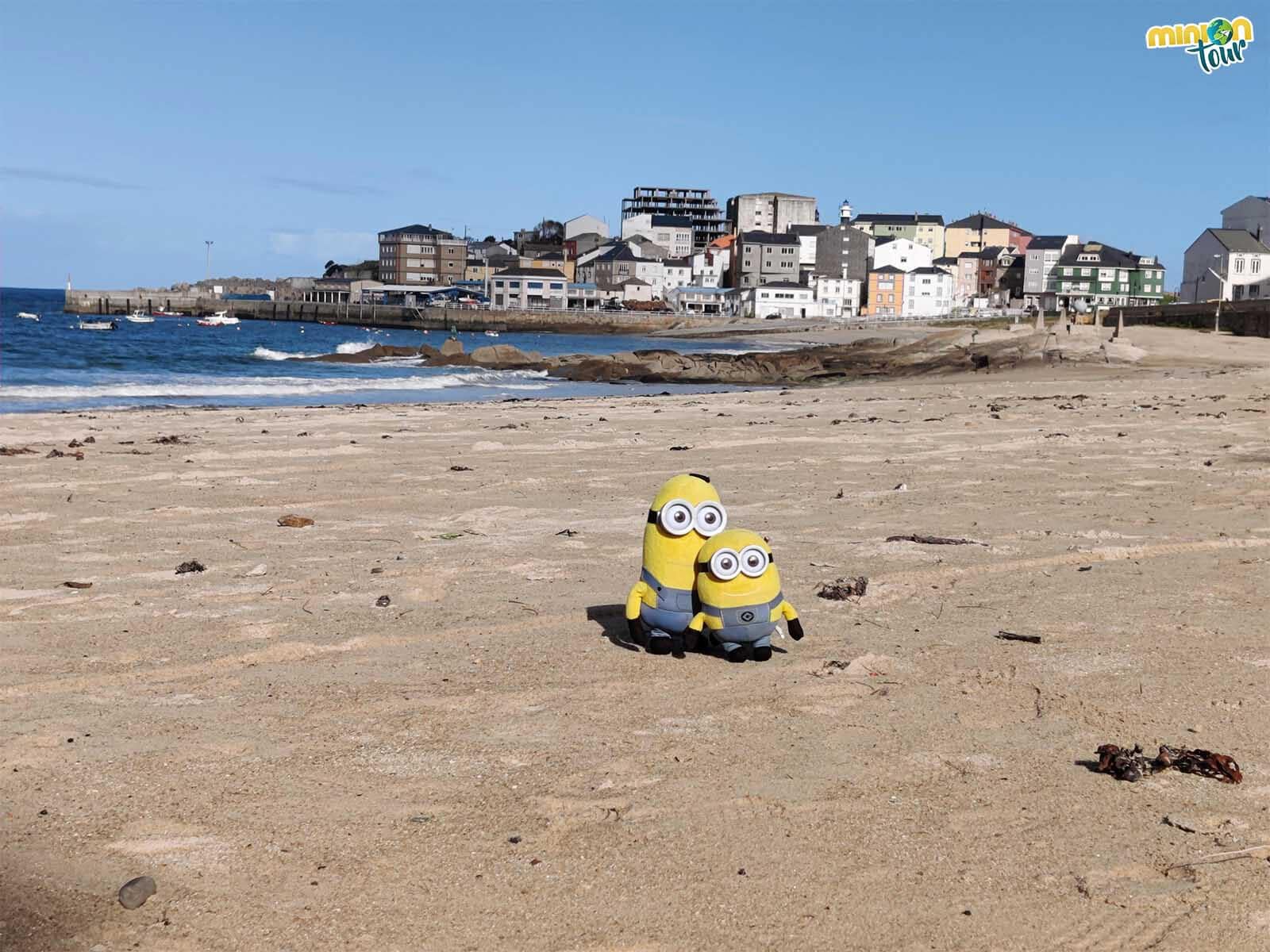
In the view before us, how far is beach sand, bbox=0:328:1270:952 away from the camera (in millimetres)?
3514

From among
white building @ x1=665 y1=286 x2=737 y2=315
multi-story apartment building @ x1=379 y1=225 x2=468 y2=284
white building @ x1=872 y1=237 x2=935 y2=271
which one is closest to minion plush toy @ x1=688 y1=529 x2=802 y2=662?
white building @ x1=665 y1=286 x2=737 y2=315

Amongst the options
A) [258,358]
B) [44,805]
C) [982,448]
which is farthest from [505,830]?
[258,358]

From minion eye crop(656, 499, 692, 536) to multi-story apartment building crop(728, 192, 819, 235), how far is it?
491ft

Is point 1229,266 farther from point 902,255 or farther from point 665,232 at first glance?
point 665,232

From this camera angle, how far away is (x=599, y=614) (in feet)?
21.5

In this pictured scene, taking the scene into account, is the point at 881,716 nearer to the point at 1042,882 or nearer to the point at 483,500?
the point at 1042,882

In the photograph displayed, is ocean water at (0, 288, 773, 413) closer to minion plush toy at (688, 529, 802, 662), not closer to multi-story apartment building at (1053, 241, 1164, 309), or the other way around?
minion plush toy at (688, 529, 802, 662)

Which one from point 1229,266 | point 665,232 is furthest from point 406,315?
point 1229,266

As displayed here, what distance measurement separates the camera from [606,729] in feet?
16.0

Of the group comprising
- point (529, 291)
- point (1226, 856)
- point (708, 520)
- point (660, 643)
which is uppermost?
point (529, 291)

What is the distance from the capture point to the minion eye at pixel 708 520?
591 centimetres

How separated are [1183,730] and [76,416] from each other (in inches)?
734

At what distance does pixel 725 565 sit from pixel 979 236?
521 feet

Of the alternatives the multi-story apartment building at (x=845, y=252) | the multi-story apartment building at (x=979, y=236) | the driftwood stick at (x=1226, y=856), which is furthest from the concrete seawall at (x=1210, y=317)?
the multi-story apartment building at (x=979, y=236)
